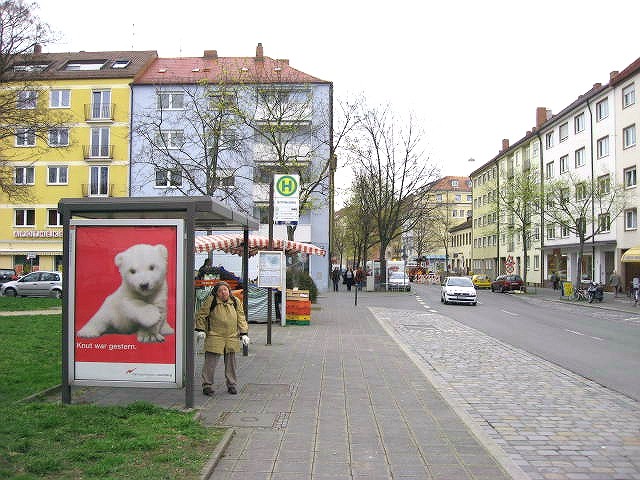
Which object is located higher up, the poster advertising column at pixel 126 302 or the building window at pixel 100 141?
the building window at pixel 100 141

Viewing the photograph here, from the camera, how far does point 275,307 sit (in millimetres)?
19953

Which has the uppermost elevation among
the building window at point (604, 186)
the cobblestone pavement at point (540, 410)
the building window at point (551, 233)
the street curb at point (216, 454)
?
the building window at point (604, 186)

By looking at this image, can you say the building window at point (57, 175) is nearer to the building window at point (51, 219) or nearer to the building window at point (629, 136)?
the building window at point (51, 219)

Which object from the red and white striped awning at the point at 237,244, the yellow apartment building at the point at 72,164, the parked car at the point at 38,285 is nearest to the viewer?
the red and white striped awning at the point at 237,244

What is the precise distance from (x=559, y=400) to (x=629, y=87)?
40.0 meters

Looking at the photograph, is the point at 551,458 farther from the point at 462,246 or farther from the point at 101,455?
the point at 462,246

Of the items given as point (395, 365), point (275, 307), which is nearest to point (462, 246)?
point (275, 307)

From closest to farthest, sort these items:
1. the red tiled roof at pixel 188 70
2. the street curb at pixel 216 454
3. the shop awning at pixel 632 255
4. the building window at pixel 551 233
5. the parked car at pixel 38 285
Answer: the street curb at pixel 216 454, the parked car at pixel 38 285, the shop awning at pixel 632 255, the red tiled roof at pixel 188 70, the building window at pixel 551 233

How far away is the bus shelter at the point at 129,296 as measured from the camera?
7059 mm

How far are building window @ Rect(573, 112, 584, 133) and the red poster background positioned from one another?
49.7 metres

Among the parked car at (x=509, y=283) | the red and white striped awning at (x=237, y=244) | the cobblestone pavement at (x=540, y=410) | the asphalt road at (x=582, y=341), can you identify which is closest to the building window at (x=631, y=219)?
the parked car at (x=509, y=283)

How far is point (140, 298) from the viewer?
23.3 feet

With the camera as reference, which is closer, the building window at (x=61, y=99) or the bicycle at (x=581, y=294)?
the bicycle at (x=581, y=294)

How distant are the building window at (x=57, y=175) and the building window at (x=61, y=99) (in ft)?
16.6
